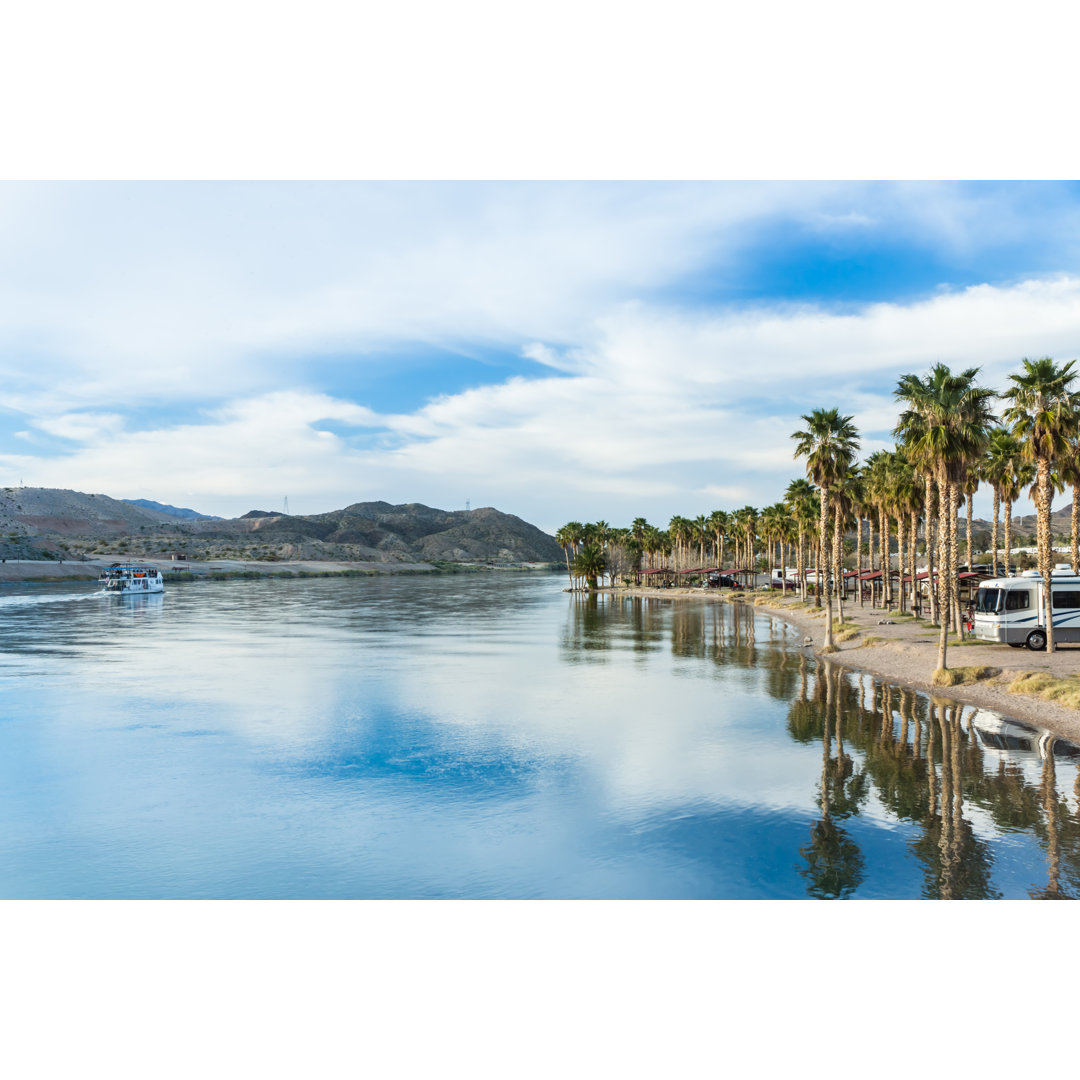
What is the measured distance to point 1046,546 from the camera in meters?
35.1

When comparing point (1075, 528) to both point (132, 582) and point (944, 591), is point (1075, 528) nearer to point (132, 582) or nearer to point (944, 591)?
point (944, 591)

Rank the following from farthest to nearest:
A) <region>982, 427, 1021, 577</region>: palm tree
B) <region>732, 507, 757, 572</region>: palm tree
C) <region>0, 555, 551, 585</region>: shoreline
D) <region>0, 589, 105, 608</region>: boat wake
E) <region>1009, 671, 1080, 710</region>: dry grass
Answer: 1. <region>0, 555, 551, 585</region>: shoreline
2. <region>732, 507, 757, 572</region>: palm tree
3. <region>0, 589, 105, 608</region>: boat wake
4. <region>982, 427, 1021, 577</region>: palm tree
5. <region>1009, 671, 1080, 710</region>: dry grass

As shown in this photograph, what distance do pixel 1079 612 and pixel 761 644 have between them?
20613 millimetres

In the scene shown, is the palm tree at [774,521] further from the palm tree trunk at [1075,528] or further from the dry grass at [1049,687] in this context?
the dry grass at [1049,687]

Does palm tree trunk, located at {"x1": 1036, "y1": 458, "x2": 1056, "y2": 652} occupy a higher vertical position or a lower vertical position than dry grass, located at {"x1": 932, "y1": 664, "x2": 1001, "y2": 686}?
higher

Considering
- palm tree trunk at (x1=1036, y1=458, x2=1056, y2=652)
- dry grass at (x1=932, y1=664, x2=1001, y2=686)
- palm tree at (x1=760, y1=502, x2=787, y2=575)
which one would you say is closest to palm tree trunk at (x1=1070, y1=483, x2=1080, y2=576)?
palm tree trunk at (x1=1036, y1=458, x2=1056, y2=652)

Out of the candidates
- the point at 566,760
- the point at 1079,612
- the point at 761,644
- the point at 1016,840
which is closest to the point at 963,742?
the point at 1016,840

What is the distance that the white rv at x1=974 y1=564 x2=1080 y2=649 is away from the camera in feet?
119

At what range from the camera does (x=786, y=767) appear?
2311 centimetres

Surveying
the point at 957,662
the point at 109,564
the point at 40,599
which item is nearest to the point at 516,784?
the point at 957,662

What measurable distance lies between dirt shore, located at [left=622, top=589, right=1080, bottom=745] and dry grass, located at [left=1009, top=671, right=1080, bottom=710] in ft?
0.77

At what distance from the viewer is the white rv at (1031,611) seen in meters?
36.4

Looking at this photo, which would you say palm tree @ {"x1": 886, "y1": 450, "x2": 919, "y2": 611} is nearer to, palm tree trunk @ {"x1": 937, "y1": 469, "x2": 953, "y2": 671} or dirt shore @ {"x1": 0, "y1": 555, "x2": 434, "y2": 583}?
palm tree trunk @ {"x1": 937, "y1": 469, "x2": 953, "y2": 671}

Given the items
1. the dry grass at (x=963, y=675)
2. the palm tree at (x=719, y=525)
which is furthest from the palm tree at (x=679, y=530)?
the dry grass at (x=963, y=675)
